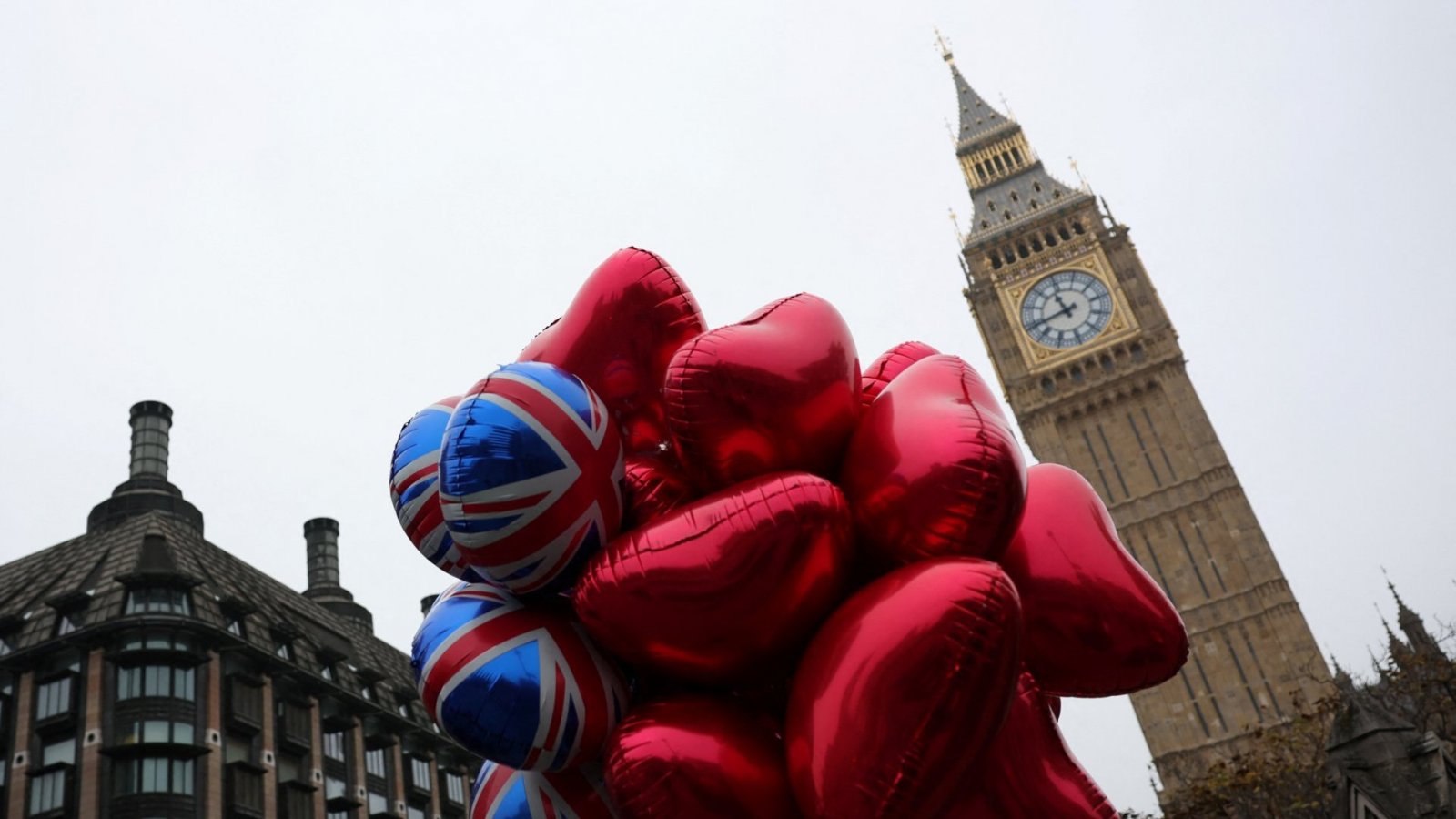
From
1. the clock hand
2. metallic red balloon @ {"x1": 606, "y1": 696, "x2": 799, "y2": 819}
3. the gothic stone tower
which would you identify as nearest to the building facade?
metallic red balloon @ {"x1": 606, "y1": 696, "x2": 799, "y2": 819}

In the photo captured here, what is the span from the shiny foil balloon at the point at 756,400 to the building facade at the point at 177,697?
1183 inches

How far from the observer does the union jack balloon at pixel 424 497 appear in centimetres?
451

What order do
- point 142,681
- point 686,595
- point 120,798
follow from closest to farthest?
point 686,595 → point 120,798 → point 142,681

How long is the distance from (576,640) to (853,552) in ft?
3.54

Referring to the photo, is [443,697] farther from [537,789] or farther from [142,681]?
[142,681]

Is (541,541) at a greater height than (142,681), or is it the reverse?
(142,681)

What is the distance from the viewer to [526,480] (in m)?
3.92

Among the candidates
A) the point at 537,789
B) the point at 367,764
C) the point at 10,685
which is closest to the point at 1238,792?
the point at 367,764

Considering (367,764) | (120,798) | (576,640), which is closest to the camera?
(576,640)

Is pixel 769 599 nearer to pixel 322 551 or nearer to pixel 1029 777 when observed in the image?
pixel 1029 777

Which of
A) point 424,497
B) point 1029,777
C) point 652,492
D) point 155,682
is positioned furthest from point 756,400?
point 155,682

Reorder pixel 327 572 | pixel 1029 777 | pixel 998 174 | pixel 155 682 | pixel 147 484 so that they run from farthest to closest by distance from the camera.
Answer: pixel 998 174
pixel 327 572
pixel 147 484
pixel 155 682
pixel 1029 777

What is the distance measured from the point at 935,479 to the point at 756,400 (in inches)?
27.3

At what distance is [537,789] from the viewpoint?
4.33m
